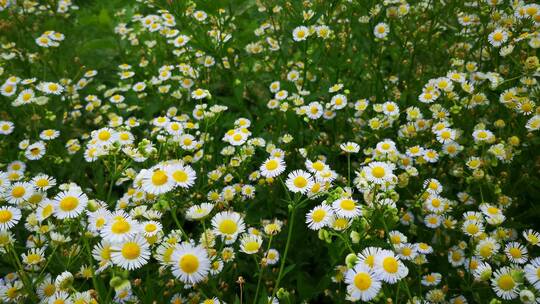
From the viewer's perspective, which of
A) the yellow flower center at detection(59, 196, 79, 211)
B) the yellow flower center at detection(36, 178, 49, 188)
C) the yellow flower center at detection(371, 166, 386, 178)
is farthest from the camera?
the yellow flower center at detection(36, 178, 49, 188)

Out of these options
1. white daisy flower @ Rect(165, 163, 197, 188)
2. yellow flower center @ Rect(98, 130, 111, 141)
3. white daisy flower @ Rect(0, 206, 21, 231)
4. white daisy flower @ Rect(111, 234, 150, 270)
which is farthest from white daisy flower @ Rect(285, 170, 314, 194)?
white daisy flower @ Rect(0, 206, 21, 231)

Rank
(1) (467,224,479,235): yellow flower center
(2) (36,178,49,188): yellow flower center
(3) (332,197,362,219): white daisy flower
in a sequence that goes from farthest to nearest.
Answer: (2) (36,178,49,188): yellow flower center → (1) (467,224,479,235): yellow flower center → (3) (332,197,362,219): white daisy flower

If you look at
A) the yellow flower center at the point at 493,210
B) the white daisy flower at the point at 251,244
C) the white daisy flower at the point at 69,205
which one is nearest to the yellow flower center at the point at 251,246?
the white daisy flower at the point at 251,244

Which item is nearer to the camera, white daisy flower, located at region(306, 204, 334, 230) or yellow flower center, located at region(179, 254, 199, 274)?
yellow flower center, located at region(179, 254, 199, 274)

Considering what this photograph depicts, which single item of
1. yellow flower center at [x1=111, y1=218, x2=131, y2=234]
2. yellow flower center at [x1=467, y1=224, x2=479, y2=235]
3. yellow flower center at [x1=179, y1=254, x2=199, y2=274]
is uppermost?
yellow flower center at [x1=467, y1=224, x2=479, y2=235]

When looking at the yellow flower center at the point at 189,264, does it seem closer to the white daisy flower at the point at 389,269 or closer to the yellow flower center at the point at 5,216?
the white daisy flower at the point at 389,269

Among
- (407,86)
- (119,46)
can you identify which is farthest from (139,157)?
(119,46)

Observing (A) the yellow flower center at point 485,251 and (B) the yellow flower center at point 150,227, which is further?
(A) the yellow flower center at point 485,251

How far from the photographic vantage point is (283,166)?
187cm

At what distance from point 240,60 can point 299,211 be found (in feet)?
4.89

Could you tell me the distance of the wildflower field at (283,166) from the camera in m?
1.53

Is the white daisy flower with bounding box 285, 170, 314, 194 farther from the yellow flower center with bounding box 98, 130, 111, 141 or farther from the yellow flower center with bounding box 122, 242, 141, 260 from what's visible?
the yellow flower center with bounding box 98, 130, 111, 141

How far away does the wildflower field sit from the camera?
1529 millimetres

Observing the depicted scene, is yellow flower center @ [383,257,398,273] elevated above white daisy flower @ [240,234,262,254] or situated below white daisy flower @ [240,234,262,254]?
below
